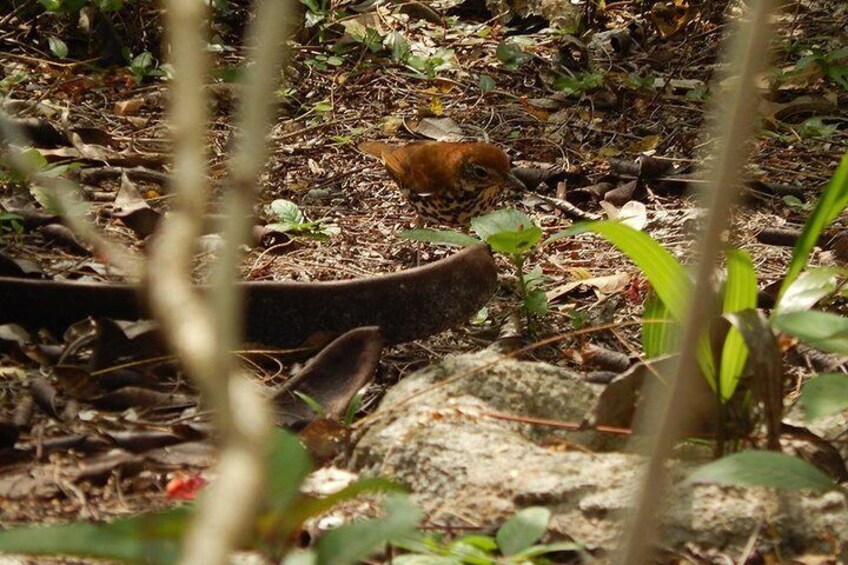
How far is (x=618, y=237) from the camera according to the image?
101 inches

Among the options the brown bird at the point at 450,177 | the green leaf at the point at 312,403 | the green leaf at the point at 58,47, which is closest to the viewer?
the green leaf at the point at 312,403

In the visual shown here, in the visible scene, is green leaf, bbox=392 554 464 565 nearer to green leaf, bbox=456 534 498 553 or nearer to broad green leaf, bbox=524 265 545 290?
green leaf, bbox=456 534 498 553

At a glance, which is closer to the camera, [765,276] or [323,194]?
[765,276]

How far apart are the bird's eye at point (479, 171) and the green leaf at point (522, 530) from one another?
2516 mm

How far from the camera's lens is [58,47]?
552cm

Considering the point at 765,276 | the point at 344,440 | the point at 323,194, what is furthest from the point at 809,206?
the point at 344,440

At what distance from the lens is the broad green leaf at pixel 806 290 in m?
2.53

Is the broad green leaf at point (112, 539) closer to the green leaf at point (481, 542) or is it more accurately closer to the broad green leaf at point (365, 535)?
the broad green leaf at point (365, 535)

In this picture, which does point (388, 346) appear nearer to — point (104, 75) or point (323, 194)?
point (323, 194)

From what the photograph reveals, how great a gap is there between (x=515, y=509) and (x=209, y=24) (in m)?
4.24

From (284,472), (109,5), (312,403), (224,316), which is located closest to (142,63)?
(109,5)

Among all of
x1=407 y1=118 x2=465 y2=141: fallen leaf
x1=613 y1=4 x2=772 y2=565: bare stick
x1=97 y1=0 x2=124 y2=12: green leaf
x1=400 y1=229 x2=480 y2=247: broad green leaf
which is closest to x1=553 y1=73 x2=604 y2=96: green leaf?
Result: x1=407 y1=118 x2=465 y2=141: fallen leaf

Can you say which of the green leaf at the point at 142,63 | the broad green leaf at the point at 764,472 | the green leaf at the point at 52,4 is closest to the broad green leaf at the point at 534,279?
the broad green leaf at the point at 764,472

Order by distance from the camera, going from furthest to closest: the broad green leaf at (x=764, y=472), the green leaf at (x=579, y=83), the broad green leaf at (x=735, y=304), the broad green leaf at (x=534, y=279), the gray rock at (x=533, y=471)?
the green leaf at (x=579, y=83), the broad green leaf at (x=534, y=279), the broad green leaf at (x=735, y=304), the gray rock at (x=533, y=471), the broad green leaf at (x=764, y=472)
